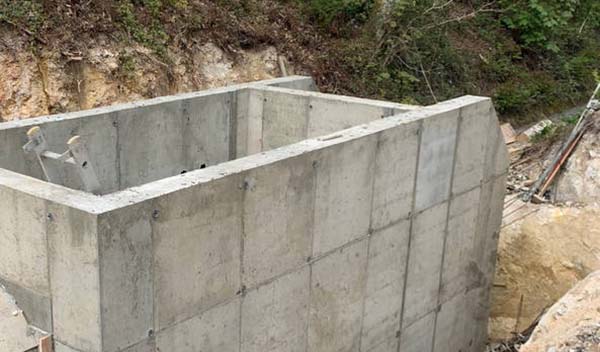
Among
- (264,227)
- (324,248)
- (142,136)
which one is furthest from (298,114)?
(264,227)

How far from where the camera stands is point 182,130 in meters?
8.41

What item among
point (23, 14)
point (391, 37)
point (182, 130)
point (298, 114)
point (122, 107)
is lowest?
point (182, 130)

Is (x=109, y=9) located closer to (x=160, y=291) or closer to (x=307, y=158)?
(x=307, y=158)

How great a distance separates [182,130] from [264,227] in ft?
8.92

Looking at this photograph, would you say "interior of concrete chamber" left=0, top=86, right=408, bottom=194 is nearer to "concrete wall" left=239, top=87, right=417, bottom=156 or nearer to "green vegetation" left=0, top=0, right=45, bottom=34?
"concrete wall" left=239, top=87, right=417, bottom=156

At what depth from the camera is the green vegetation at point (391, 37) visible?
11.2m

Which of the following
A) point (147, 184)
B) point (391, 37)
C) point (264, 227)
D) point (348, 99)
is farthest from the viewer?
point (391, 37)

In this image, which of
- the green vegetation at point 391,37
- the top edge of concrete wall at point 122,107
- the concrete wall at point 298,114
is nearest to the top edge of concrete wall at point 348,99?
the concrete wall at point 298,114

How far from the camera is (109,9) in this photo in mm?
11242

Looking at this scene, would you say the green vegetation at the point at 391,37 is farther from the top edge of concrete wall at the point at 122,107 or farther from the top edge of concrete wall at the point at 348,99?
the top edge of concrete wall at the point at 348,99

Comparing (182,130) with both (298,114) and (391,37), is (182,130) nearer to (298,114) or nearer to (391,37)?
(298,114)

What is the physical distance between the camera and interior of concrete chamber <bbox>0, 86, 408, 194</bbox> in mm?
6965

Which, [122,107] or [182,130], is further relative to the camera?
[182,130]

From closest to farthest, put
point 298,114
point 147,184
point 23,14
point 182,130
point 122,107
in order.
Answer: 1. point 147,184
2. point 122,107
3. point 182,130
4. point 298,114
5. point 23,14
